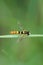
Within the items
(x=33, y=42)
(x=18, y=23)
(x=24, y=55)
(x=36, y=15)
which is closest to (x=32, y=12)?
(x=36, y=15)

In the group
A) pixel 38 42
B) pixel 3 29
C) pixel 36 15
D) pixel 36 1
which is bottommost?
pixel 38 42

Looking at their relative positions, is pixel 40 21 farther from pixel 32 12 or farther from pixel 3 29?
pixel 3 29

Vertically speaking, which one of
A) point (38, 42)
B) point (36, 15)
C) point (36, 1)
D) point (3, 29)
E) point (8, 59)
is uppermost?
point (36, 1)

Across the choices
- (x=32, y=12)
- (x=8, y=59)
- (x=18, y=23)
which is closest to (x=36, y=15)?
(x=32, y=12)

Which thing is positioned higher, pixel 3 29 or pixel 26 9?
pixel 26 9

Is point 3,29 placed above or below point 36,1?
below

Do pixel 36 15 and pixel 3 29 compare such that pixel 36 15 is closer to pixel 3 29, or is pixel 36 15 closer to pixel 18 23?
pixel 18 23
